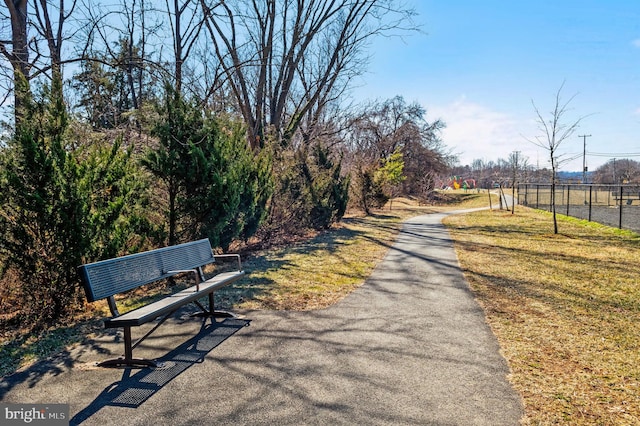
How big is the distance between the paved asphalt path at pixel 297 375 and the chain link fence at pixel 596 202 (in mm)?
12136

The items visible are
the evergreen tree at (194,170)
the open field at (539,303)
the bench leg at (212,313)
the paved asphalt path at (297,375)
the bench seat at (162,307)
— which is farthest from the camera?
the evergreen tree at (194,170)

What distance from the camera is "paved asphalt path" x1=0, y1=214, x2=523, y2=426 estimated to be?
110 inches

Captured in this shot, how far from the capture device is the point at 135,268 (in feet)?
13.9

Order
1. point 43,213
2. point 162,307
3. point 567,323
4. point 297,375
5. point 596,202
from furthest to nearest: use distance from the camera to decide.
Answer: point 596,202
point 567,323
point 43,213
point 162,307
point 297,375

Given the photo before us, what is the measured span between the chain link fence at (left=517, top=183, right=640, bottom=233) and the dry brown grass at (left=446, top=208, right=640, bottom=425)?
19.7 feet

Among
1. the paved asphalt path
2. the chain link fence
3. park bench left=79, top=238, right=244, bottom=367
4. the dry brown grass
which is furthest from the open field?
the chain link fence

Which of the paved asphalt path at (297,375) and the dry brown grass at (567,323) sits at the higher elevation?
the paved asphalt path at (297,375)

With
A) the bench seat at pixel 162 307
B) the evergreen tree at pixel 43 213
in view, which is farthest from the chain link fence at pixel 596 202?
the evergreen tree at pixel 43 213

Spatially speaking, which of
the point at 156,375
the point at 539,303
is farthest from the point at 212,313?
the point at 539,303

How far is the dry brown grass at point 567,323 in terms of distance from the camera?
297cm

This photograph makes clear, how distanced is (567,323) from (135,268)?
16.8ft

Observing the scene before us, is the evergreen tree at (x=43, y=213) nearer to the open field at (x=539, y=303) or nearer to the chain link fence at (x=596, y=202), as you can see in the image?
the open field at (x=539, y=303)

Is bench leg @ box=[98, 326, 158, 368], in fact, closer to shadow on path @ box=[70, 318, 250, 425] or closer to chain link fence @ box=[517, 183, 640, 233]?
shadow on path @ box=[70, 318, 250, 425]

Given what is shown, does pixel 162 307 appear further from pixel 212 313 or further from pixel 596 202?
pixel 596 202
